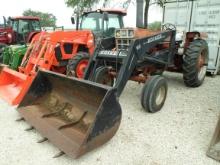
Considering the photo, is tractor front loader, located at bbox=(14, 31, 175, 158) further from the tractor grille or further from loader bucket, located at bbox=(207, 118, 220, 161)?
loader bucket, located at bbox=(207, 118, 220, 161)

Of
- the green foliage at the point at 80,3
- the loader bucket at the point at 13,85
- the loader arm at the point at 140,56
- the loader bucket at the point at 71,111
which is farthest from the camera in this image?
the green foliage at the point at 80,3

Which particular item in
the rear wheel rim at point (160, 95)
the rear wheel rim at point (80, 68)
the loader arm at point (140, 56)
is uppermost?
the loader arm at point (140, 56)

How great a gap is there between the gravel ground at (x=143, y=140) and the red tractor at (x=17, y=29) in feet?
22.8

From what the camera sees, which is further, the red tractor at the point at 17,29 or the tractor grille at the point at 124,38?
the red tractor at the point at 17,29

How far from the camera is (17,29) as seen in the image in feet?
34.8

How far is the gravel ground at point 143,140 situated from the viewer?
270 centimetres

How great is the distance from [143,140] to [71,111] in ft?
3.63

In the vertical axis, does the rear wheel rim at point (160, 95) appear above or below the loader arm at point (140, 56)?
below

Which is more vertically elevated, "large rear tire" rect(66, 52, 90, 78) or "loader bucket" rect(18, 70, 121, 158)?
"large rear tire" rect(66, 52, 90, 78)

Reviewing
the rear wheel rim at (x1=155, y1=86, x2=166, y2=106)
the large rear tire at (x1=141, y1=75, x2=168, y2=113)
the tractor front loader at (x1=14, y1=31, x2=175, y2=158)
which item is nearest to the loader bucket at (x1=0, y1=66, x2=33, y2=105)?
the tractor front loader at (x1=14, y1=31, x2=175, y2=158)

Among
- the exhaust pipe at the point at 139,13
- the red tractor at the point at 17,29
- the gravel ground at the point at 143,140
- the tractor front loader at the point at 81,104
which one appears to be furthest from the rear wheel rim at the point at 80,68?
the red tractor at the point at 17,29

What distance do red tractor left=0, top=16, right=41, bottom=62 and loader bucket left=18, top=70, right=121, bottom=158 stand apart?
7.34 meters

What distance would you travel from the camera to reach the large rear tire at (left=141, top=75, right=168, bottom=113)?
374cm

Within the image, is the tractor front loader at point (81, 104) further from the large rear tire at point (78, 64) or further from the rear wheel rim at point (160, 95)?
the large rear tire at point (78, 64)
